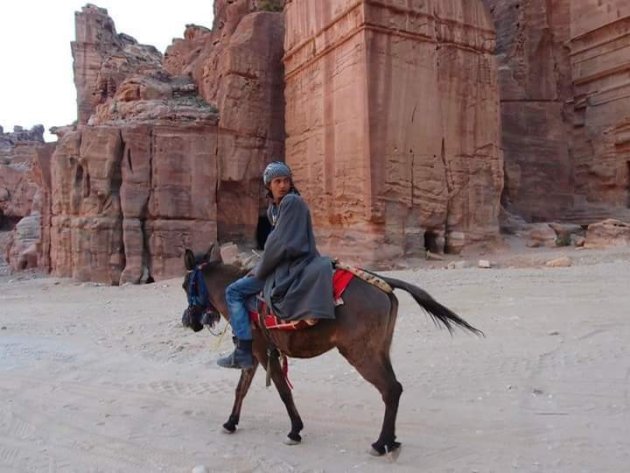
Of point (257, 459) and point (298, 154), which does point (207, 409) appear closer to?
point (257, 459)

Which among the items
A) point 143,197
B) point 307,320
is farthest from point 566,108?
point 307,320

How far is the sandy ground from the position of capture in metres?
4.02

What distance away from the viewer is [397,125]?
1527 cm

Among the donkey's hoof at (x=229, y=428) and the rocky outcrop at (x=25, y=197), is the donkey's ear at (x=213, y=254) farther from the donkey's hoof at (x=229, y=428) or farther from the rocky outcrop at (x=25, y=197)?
the rocky outcrop at (x=25, y=197)

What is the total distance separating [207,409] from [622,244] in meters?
15.3

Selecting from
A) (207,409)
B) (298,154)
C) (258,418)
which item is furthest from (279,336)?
(298,154)

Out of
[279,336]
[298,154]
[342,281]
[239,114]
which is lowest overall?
[279,336]

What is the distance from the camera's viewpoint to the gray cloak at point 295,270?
408 cm

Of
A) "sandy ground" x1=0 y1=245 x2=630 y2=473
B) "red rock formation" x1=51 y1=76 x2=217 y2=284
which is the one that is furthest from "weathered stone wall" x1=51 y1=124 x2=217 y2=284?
"sandy ground" x1=0 y1=245 x2=630 y2=473

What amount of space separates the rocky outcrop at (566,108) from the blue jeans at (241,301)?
A: 20.6m

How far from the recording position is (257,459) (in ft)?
13.3

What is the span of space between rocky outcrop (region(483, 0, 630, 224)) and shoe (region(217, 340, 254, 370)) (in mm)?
Result: 20707

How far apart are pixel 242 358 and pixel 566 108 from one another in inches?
1022

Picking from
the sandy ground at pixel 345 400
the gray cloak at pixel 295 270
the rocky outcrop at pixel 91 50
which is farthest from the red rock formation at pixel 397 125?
the rocky outcrop at pixel 91 50
